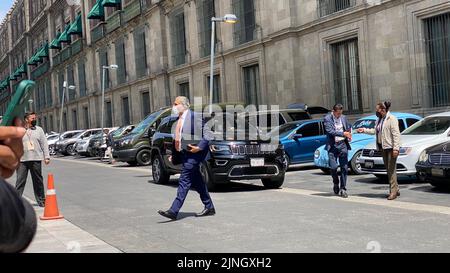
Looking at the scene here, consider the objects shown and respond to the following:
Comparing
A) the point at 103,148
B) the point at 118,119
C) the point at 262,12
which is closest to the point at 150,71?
the point at 118,119

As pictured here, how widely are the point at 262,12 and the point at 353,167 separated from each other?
1435 centimetres

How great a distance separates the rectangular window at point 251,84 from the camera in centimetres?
2889

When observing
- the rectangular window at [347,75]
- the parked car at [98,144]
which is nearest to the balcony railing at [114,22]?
the parked car at [98,144]

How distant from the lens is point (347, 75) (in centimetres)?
2316

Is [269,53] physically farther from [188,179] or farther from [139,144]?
[188,179]

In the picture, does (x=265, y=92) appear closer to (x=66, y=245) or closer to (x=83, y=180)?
(x=83, y=180)

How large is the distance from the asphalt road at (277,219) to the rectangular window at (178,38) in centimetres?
2387

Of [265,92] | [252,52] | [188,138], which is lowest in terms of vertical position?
[188,138]

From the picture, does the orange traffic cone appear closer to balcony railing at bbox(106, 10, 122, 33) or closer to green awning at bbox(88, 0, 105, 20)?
balcony railing at bbox(106, 10, 122, 33)

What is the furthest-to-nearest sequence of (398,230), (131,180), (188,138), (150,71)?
(150,71)
(131,180)
(188,138)
(398,230)

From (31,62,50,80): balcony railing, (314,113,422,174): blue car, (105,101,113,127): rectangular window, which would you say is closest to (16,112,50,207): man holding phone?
(314,113,422,174): blue car

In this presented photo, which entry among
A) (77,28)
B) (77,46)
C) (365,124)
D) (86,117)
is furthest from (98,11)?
(365,124)

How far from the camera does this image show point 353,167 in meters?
14.7

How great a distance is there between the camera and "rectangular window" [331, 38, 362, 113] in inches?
893
